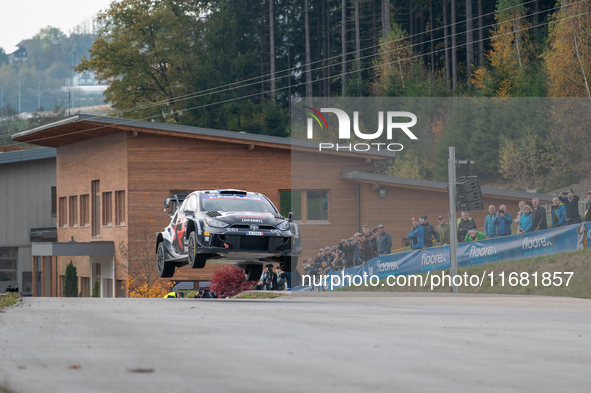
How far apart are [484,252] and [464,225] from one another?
1192 mm

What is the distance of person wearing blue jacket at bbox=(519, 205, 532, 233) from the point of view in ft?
88.3

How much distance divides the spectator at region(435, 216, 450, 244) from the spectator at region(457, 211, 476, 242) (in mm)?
406

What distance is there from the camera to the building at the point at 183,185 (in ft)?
105

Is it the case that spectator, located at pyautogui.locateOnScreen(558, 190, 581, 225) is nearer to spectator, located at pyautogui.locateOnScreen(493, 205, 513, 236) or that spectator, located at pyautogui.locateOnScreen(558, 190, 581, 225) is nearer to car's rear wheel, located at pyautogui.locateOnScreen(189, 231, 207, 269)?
spectator, located at pyautogui.locateOnScreen(493, 205, 513, 236)

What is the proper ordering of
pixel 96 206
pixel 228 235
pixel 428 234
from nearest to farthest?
pixel 228 235, pixel 428 234, pixel 96 206

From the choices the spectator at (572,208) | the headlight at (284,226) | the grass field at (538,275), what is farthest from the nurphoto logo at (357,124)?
the headlight at (284,226)

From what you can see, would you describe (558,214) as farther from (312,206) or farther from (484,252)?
(312,206)

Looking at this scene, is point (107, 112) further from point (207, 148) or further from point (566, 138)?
point (566, 138)

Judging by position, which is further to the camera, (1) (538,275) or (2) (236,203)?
(1) (538,275)

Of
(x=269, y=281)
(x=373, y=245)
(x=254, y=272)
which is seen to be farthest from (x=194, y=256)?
(x=269, y=281)

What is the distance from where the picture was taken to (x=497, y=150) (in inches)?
1385

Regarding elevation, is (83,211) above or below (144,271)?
above

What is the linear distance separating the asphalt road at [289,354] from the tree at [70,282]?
3420cm

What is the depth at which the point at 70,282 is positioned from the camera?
46.3 m
